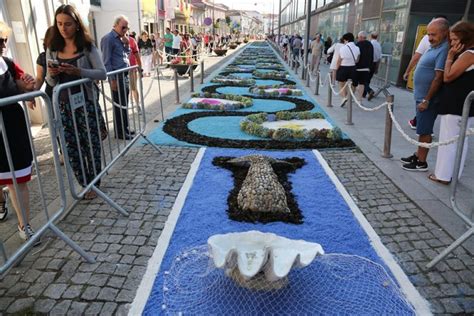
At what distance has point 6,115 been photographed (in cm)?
328

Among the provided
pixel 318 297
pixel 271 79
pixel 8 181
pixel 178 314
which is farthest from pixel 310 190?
pixel 271 79

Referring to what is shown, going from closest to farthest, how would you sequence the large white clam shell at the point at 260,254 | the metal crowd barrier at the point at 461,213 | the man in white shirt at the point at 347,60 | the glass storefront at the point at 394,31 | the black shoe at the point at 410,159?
1. the large white clam shell at the point at 260,254
2. the metal crowd barrier at the point at 461,213
3. the black shoe at the point at 410,159
4. the man in white shirt at the point at 347,60
5. the glass storefront at the point at 394,31

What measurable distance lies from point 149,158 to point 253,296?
3.92 metres

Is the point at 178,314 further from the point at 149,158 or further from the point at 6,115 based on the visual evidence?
the point at 149,158

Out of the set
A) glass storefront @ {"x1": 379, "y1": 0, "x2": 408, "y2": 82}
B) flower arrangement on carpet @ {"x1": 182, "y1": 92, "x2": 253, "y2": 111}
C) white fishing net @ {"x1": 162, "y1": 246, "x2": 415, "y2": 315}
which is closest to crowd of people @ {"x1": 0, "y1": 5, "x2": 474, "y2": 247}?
white fishing net @ {"x1": 162, "y1": 246, "x2": 415, "y2": 315}

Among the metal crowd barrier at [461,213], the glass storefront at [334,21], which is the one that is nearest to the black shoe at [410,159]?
the metal crowd barrier at [461,213]

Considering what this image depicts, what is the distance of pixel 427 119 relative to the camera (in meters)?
5.50

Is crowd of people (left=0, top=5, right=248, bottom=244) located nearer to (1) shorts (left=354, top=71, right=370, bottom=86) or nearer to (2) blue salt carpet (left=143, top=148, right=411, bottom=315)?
(2) blue salt carpet (left=143, top=148, right=411, bottom=315)

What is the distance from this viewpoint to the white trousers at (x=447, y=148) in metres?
4.79

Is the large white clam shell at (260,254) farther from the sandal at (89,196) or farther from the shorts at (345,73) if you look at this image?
the shorts at (345,73)

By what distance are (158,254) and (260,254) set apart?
1188mm

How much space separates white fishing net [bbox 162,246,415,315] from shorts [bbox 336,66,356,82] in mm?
7978

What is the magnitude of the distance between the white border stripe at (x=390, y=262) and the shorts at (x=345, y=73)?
6062 millimetres

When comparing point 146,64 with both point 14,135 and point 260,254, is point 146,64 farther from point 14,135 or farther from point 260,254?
point 260,254
